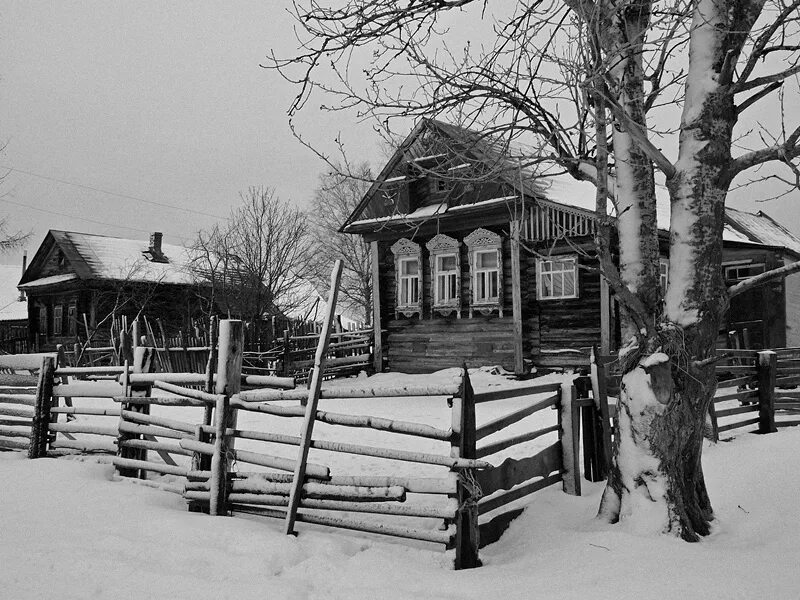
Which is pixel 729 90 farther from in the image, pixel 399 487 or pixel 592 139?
pixel 399 487

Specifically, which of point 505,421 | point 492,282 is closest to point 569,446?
point 505,421

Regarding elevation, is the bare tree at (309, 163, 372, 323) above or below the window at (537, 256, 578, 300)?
above

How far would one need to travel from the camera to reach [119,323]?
26.2 metres

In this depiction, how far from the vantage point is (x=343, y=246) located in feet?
125

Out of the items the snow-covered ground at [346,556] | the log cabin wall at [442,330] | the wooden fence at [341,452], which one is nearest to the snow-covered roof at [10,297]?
the log cabin wall at [442,330]

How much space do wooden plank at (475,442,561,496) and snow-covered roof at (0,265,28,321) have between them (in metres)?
38.3

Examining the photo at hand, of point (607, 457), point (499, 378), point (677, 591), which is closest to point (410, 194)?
point (499, 378)

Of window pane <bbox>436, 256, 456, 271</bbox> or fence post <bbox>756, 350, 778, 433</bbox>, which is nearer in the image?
fence post <bbox>756, 350, 778, 433</bbox>

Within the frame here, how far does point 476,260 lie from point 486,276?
490 millimetres

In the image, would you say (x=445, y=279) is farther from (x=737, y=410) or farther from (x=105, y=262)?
(x=105, y=262)

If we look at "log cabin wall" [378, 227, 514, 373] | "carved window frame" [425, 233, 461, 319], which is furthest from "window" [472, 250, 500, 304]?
"carved window frame" [425, 233, 461, 319]

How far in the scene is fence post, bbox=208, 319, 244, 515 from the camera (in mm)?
5152

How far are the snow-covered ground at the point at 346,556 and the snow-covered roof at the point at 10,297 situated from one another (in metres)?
37.3

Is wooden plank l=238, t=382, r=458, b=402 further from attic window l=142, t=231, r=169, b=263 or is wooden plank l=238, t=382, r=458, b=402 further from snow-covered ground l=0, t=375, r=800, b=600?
attic window l=142, t=231, r=169, b=263
